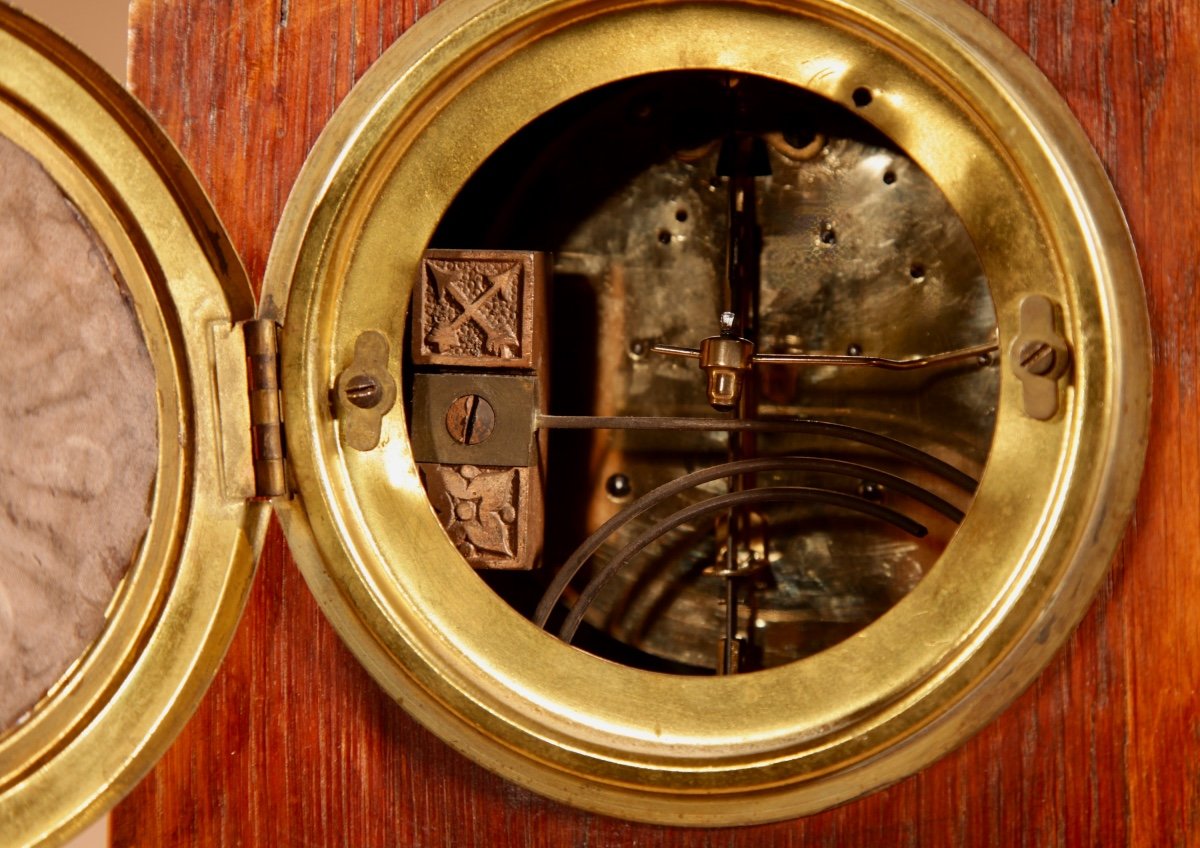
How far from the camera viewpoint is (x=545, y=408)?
1019 mm

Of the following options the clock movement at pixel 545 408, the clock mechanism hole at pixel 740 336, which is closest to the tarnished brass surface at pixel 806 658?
the clock movement at pixel 545 408

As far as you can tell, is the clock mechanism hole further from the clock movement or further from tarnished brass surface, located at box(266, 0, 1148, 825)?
tarnished brass surface, located at box(266, 0, 1148, 825)

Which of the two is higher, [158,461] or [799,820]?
[158,461]

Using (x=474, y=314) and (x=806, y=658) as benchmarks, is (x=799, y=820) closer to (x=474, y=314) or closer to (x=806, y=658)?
(x=806, y=658)

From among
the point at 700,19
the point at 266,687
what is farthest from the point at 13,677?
the point at 700,19

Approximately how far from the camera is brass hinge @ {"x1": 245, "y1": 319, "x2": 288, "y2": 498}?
0.83 meters

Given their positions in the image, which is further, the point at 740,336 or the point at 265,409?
the point at 740,336

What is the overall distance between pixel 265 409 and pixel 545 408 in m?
0.25

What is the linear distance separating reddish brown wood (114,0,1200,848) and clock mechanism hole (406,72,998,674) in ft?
0.82

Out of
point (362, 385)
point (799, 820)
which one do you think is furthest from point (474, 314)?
point (799, 820)

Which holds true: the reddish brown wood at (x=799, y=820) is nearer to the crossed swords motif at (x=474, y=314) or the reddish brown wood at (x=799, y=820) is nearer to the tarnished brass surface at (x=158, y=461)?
the tarnished brass surface at (x=158, y=461)

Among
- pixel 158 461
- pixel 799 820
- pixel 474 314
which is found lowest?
pixel 799 820

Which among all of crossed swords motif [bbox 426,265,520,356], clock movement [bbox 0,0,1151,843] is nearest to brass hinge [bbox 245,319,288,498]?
clock movement [bbox 0,0,1151,843]

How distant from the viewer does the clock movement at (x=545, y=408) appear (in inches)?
29.2
